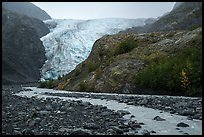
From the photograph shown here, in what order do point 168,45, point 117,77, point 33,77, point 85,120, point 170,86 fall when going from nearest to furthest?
1. point 85,120
2. point 170,86
3. point 117,77
4. point 168,45
5. point 33,77

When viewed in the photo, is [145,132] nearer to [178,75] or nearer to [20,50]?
[178,75]

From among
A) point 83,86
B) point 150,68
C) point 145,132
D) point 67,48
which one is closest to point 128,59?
point 83,86

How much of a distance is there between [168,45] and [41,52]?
51.6 m

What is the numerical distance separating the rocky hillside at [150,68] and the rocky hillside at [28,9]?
10369cm

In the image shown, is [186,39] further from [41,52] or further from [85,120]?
[41,52]

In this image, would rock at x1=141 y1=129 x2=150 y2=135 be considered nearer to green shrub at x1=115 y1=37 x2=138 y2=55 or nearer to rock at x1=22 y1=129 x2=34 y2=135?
rock at x1=22 y1=129 x2=34 y2=135

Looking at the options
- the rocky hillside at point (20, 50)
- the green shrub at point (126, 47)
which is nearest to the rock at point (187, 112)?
the green shrub at point (126, 47)

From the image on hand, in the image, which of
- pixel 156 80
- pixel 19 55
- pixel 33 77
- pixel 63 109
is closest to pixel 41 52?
pixel 19 55

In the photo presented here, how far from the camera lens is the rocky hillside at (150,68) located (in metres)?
23.6

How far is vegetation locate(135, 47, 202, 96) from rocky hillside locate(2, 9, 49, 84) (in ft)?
128

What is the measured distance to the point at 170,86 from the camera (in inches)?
943

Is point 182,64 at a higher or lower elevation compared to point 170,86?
higher

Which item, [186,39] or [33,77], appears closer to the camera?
[186,39]

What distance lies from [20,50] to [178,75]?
60.9 meters
